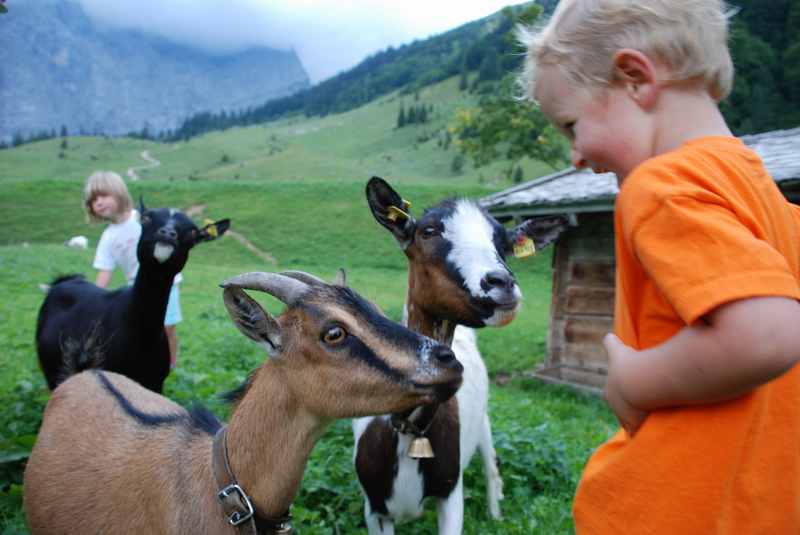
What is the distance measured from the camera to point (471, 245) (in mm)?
3312

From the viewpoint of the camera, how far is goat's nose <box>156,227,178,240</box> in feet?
15.1

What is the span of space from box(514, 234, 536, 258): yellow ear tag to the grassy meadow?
75.5 inches

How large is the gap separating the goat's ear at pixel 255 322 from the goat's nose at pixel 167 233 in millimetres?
2426

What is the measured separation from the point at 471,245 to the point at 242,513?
1.76 meters

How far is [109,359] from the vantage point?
452 cm

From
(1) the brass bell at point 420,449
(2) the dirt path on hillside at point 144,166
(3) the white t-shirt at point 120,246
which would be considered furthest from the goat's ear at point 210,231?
(2) the dirt path on hillside at point 144,166

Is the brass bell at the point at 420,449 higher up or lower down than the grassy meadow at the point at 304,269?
higher up

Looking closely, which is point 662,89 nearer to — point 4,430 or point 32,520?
point 32,520

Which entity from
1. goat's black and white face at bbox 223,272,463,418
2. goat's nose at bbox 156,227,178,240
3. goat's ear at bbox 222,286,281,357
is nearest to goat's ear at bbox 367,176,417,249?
goat's black and white face at bbox 223,272,463,418

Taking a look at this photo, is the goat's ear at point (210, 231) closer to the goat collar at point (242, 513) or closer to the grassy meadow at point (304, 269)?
the grassy meadow at point (304, 269)

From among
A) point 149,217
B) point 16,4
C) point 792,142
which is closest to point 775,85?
point 792,142

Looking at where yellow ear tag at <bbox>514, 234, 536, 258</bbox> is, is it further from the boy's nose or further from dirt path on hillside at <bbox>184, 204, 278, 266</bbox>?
dirt path on hillside at <bbox>184, 204, 278, 266</bbox>

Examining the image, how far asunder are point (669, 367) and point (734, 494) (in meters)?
0.32

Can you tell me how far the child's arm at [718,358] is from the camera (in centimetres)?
114
